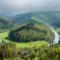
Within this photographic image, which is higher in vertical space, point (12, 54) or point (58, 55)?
point (58, 55)

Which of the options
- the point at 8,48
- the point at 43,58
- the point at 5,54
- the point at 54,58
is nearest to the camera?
the point at 54,58

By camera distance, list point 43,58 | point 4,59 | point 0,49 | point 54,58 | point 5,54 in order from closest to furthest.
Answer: point 54,58, point 43,58, point 4,59, point 5,54, point 0,49

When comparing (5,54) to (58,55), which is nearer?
(58,55)

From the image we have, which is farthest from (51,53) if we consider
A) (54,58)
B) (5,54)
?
(5,54)

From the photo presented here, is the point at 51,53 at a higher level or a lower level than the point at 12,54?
higher

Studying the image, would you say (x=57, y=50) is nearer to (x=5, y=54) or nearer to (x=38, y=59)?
(x=38, y=59)

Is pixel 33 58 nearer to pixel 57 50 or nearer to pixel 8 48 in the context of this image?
pixel 57 50

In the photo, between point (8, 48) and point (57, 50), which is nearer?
point (57, 50)

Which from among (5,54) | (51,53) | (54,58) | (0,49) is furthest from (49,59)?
(0,49)

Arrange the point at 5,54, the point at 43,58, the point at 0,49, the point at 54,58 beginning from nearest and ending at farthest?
the point at 54,58 → the point at 43,58 → the point at 5,54 → the point at 0,49
